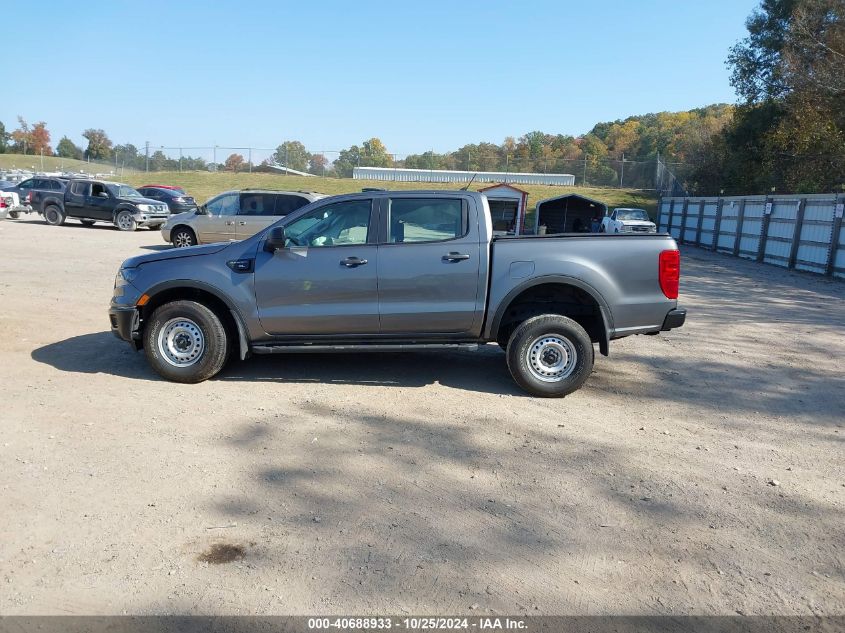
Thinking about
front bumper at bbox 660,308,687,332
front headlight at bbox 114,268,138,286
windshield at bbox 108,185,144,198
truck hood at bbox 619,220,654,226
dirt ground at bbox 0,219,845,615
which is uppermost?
windshield at bbox 108,185,144,198

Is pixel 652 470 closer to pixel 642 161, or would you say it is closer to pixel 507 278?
pixel 507 278

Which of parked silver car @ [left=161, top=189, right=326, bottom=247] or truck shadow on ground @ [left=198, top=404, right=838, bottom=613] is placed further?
parked silver car @ [left=161, top=189, right=326, bottom=247]

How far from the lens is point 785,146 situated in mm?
36250

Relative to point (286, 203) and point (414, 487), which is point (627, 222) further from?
point (414, 487)

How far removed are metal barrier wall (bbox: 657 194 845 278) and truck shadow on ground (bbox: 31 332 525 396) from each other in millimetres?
14948

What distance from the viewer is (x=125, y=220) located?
2425 centimetres

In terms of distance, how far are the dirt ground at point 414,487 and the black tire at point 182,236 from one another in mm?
10019

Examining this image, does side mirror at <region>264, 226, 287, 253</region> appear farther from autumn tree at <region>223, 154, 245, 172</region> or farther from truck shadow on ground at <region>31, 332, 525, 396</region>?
autumn tree at <region>223, 154, 245, 172</region>

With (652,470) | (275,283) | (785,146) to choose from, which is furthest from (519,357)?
(785,146)

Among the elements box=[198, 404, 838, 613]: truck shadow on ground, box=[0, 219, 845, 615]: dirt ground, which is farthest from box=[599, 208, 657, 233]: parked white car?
box=[198, 404, 838, 613]: truck shadow on ground

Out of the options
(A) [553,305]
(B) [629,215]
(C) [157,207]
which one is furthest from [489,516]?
(B) [629,215]

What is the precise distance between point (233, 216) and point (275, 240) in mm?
11729

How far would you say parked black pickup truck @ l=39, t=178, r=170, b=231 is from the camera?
24188 mm

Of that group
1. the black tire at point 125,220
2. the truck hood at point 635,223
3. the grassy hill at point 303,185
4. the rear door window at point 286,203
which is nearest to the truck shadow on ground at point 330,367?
the rear door window at point 286,203
